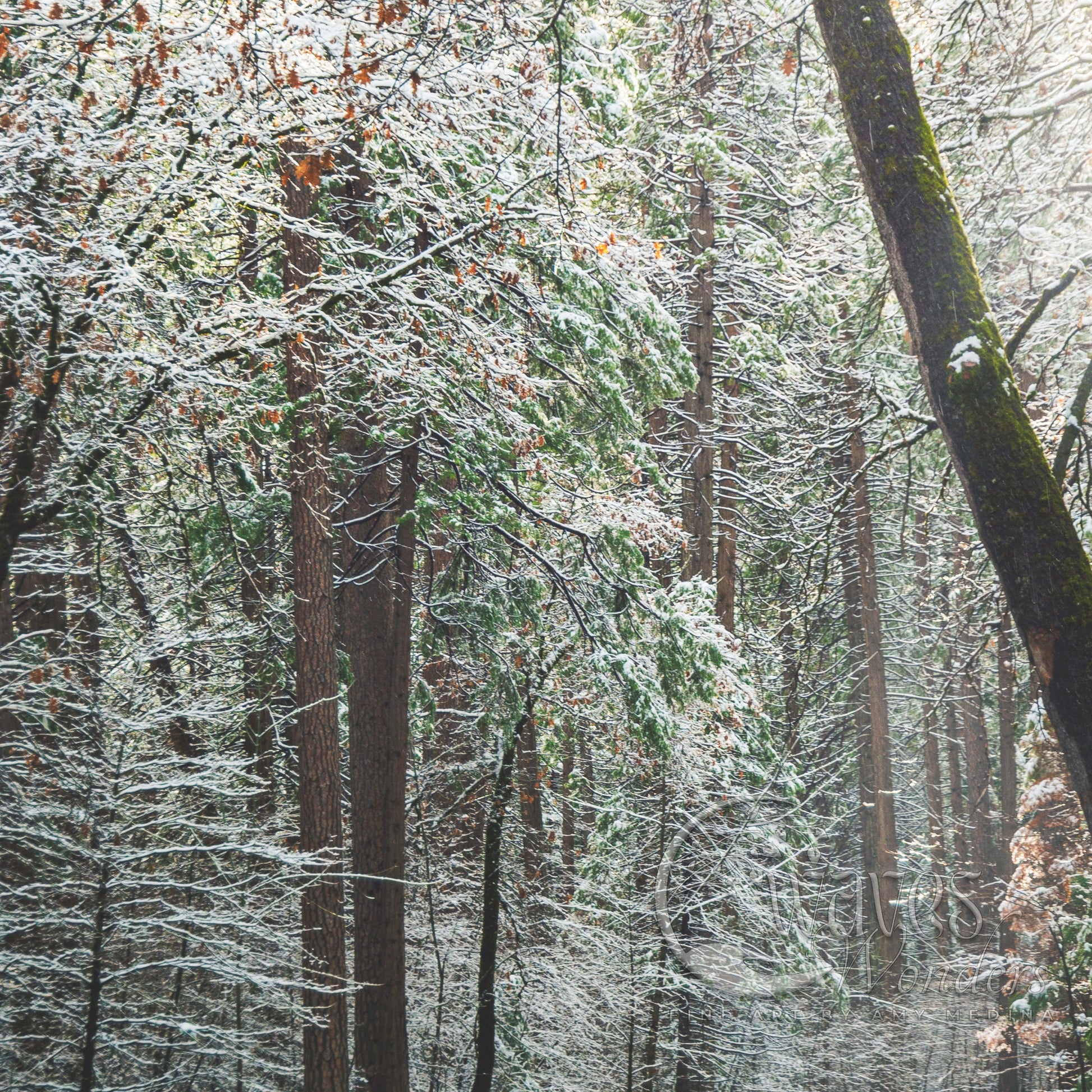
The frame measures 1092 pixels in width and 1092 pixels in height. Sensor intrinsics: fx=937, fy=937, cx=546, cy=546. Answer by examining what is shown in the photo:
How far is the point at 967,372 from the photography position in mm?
3674

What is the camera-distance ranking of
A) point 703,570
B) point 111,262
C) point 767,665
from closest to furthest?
1. point 111,262
2. point 703,570
3. point 767,665

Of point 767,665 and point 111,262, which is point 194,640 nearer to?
point 111,262

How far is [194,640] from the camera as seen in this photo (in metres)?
7.13

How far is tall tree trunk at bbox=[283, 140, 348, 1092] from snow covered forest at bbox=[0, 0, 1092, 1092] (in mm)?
44

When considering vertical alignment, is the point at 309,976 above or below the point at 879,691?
below

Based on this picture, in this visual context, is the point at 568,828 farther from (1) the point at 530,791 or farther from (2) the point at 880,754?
(2) the point at 880,754

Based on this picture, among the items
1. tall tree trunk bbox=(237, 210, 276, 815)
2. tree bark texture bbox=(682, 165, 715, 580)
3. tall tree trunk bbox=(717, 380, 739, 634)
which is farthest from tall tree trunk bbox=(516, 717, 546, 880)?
tree bark texture bbox=(682, 165, 715, 580)

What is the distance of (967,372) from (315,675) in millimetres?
5722

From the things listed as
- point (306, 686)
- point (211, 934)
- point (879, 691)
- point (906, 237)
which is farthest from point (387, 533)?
point (879, 691)

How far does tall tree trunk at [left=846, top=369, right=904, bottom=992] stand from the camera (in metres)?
16.5

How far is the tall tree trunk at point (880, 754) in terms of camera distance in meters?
16.5

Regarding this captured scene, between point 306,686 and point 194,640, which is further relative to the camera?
point 306,686

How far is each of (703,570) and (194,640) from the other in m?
7.89

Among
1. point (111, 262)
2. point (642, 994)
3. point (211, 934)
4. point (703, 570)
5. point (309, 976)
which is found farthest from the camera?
point (703, 570)
